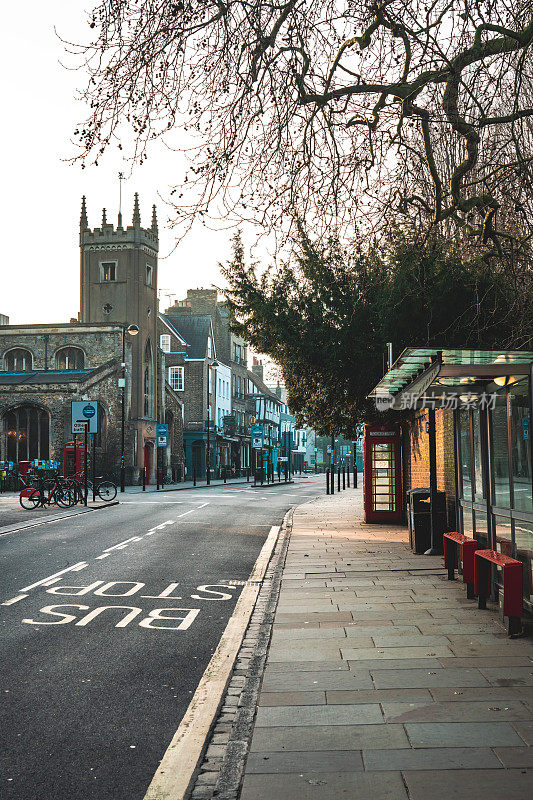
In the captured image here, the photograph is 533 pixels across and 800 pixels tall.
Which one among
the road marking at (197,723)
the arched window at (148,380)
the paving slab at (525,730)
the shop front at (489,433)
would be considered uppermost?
the arched window at (148,380)

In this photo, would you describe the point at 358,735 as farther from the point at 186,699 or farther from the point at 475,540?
the point at 475,540

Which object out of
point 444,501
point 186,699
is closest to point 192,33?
point 186,699

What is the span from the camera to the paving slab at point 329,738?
177 inches

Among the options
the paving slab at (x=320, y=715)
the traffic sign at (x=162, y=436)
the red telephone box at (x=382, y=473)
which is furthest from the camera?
the traffic sign at (x=162, y=436)

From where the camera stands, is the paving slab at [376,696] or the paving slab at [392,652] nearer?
the paving slab at [376,696]

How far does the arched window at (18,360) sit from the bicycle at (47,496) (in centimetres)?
3193

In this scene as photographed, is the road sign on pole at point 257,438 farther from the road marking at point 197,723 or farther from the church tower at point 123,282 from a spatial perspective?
the road marking at point 197,723

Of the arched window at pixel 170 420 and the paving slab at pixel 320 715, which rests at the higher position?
the arched window at pixel 170 420

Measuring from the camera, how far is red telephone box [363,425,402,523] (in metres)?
20.5

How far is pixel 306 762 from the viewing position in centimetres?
425

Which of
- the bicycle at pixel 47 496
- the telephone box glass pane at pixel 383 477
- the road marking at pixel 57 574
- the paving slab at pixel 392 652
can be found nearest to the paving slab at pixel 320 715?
the paving slab at pixel 392 652

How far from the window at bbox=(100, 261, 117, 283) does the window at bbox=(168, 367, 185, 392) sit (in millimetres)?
14160

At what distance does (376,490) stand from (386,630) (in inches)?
531

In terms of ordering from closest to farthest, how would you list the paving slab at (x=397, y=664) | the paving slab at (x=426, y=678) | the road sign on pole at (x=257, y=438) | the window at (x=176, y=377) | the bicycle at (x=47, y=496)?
the paving slab at (x=426, y=678) → the paving slab at (x=397, y=664) → the bicycle at (x=47, y=496) → the road sign on pole at (x=257, y=438) → the window at (x=176, y=377)
